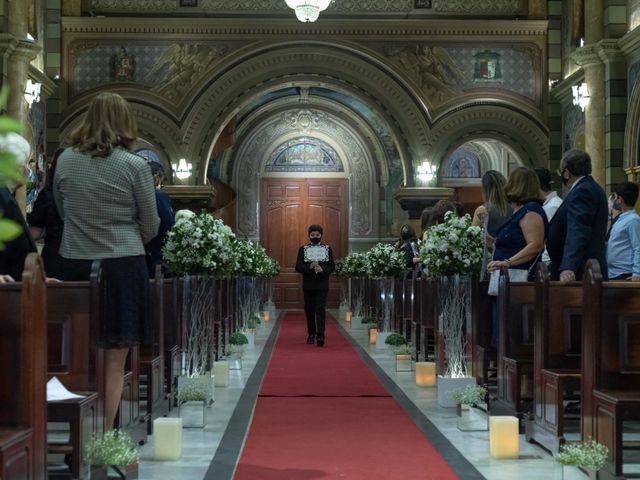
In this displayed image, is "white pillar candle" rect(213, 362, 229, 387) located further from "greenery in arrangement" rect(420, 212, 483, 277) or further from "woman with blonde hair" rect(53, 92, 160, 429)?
"woman with blonde hair" rect(53, 92, 160, 429)

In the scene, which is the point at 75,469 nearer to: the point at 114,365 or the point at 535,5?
the point at 114,365

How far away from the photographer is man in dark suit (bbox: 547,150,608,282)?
6301 mm

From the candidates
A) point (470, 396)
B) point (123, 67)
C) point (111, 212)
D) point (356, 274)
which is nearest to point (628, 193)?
point (470, 396)

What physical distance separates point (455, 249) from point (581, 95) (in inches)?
413

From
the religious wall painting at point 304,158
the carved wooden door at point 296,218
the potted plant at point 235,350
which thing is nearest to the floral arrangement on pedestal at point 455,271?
the potted plant at point 235,350

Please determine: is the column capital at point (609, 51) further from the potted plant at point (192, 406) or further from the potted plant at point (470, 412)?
the potted plant at point (192, 406)

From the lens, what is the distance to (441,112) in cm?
2069

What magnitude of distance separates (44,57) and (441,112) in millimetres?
7883

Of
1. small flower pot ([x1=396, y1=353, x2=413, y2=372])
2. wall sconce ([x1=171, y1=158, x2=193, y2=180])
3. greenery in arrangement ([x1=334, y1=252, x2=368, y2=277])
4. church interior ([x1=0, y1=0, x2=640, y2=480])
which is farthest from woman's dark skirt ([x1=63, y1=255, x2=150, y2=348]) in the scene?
wall sconce ([x1=171, y1=158, x2=193, y2=180])

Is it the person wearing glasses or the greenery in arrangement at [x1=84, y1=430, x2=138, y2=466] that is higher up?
the person wearing glasses

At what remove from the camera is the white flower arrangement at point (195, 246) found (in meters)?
8.45

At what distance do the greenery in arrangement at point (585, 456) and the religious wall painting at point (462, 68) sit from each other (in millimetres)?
16666

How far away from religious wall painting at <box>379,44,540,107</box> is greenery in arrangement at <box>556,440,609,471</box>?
16666 mm

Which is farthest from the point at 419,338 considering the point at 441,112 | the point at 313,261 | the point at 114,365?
the point at 441,112
